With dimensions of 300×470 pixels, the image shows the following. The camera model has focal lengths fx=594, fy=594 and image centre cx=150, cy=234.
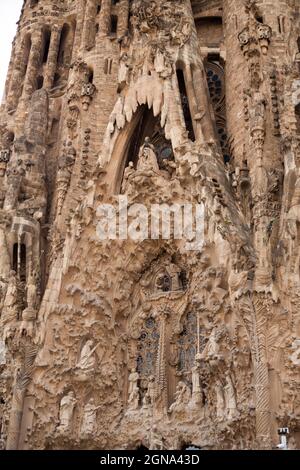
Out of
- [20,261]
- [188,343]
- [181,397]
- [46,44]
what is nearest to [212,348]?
[181,397]

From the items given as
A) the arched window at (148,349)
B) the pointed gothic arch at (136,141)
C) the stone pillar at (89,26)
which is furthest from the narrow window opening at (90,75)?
the arched window at (148,349)

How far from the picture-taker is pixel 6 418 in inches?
423

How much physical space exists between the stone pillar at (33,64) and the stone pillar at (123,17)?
8.83ft

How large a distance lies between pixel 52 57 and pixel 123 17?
8.06 ft

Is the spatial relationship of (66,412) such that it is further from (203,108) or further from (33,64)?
(33,64)

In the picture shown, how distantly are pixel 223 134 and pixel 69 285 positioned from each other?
5478 millimetres

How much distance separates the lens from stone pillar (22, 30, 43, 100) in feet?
55.5

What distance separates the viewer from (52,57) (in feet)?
58.0

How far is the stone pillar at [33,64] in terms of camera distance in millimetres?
16922

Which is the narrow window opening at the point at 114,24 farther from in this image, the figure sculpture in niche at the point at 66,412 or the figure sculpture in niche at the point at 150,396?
the figure sculpture in niche at the point at 66,412

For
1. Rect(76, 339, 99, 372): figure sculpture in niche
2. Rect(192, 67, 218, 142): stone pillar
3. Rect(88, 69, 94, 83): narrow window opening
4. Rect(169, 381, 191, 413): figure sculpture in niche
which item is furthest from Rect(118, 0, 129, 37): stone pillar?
Rect(169, 381, 191, 413): figure sculpture in niche

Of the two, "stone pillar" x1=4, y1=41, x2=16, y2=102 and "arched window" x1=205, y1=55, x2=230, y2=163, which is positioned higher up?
"stone pillar" x1=4, y1=41, x2=16, y2=102

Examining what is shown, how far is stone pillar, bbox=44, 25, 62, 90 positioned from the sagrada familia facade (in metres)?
1.40

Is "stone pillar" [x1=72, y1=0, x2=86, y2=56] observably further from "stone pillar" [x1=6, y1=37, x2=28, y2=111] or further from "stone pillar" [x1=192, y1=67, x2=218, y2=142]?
"stone pillar" [x1=192, y1=67, x2=218, y2=142]
